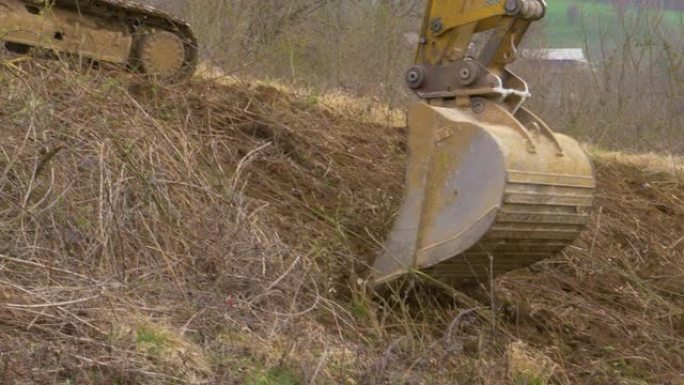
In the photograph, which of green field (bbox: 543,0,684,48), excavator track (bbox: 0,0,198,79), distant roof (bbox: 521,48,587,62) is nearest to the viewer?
excavator track (bbox: 0,0,198,79)

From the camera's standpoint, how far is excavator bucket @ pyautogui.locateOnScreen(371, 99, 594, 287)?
6.22m

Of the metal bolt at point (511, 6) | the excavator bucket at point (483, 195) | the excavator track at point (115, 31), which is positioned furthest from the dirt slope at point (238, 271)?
the metal bolt at point (511, 6)

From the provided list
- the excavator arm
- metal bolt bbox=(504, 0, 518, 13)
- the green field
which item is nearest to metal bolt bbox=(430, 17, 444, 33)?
the excavator arm

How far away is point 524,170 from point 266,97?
148 inches

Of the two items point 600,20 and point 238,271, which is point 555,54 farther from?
point 238,271

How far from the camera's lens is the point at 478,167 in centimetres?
629

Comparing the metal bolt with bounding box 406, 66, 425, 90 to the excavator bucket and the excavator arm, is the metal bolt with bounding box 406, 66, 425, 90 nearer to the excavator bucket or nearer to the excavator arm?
the excavator arm

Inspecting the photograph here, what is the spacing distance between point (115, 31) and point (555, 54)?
16.3 meters

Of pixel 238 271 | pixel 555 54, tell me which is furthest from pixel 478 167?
pixel 555 54

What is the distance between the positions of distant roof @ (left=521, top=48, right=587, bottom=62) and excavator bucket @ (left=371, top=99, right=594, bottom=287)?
16.5 m

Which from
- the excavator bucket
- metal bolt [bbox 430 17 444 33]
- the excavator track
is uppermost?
metal bolt [bbox 430 17 444 33]

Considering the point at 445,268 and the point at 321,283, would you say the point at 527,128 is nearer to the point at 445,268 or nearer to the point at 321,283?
the point at 445,268

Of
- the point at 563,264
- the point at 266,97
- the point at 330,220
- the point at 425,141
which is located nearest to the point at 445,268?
the point at 425,141

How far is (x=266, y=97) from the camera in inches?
380
